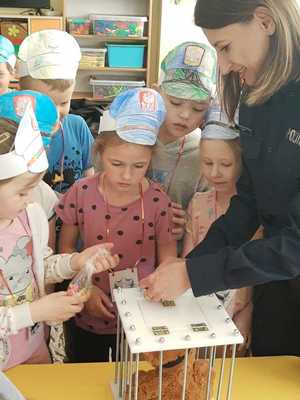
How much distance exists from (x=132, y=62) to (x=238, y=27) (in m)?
4.15

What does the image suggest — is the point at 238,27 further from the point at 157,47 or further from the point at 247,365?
the point at 157,47

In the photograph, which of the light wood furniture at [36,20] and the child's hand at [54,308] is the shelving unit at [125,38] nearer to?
the light wood furniture at [36,20]

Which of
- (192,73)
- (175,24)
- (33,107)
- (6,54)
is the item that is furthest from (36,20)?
(33,107)

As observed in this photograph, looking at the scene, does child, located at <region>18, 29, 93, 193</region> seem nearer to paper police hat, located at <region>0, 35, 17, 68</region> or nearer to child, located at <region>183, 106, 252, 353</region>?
paper police hat, located at <region>0, 35, 17, 68</region>

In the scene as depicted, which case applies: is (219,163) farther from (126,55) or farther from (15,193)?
(126,55)

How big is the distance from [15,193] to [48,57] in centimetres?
79

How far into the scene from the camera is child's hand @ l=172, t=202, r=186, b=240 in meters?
1.46

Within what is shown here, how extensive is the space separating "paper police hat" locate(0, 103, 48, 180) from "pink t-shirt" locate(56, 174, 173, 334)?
17.1 inches

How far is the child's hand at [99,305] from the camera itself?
4.47 ft

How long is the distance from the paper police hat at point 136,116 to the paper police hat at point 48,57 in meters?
0.41

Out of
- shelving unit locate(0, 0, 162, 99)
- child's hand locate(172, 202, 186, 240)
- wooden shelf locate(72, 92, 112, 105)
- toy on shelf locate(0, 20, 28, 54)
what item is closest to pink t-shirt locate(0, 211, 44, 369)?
child's hand locate(172, 202, 186, 240)

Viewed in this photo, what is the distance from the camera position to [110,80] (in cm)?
501

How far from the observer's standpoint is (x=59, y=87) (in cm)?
165

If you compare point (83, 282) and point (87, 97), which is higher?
point (83, 282)
